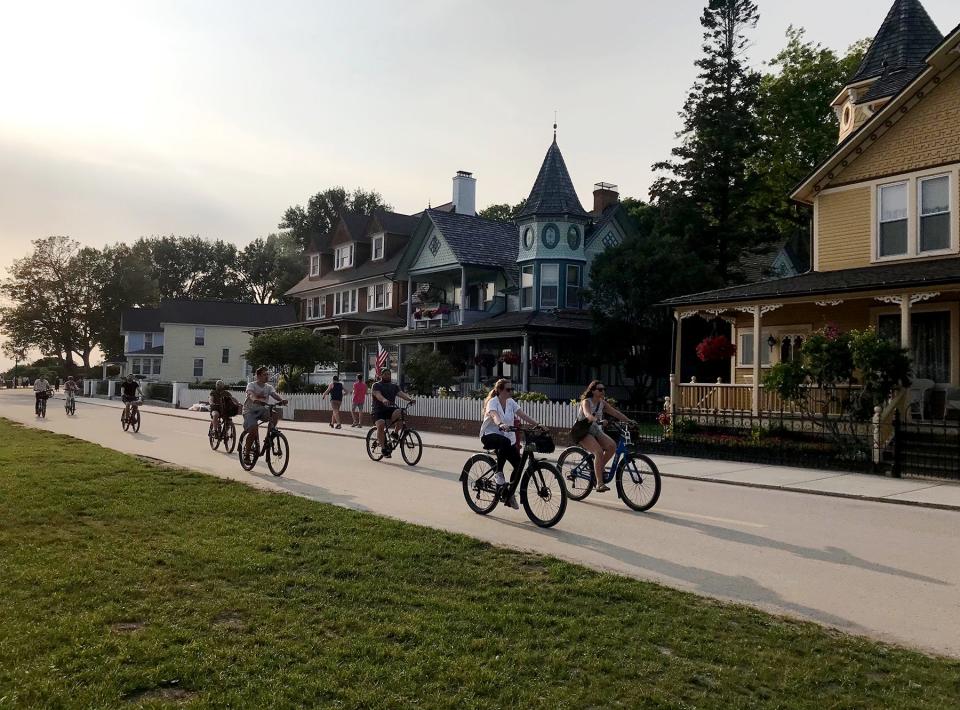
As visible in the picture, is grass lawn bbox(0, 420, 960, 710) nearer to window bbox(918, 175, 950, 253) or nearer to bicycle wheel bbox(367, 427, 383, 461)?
bicycle wheel bbox(367, 427, 383, 461)

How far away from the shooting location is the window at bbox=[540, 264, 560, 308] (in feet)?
118

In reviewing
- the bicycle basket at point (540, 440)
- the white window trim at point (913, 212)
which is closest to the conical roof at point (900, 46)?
the white window trim at point (913, 212)

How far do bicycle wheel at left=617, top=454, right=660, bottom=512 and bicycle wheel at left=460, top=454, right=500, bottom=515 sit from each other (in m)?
1.92

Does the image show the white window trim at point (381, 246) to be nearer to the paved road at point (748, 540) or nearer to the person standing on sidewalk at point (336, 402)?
the person standing on sidewalk at point (336, 402)

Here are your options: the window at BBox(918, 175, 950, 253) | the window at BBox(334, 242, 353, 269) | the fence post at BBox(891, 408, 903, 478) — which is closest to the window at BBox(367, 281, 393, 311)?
the window at BBox(334, 242, 353, 269)

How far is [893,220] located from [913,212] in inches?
25.1

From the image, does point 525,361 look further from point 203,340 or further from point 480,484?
point 203,340

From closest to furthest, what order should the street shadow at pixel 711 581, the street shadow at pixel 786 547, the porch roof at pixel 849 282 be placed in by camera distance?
the street shadow at pixel 711 581, the street shadow at pixel 786 547, the porch roof at pixel 849 282

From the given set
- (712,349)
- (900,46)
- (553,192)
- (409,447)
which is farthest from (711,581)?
(553,192)

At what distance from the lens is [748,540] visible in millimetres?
9000

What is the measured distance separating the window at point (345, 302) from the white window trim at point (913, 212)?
34654mm

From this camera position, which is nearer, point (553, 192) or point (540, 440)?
point (540, 440)

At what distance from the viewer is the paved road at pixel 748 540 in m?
6.38

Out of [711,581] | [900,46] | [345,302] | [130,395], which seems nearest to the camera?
[711,581]
